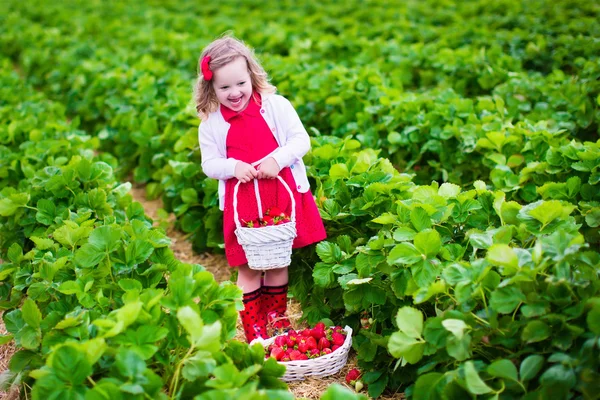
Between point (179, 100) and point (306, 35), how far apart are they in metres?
3.50

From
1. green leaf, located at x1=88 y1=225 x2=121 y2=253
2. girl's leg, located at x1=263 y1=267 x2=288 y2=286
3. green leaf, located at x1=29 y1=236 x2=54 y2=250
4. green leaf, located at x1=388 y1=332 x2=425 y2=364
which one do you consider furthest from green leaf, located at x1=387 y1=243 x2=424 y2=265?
green leaf, located at x1=29 y1=236 x2=54 y2=250

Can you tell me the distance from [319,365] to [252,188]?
2.91 ft

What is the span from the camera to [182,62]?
727cm

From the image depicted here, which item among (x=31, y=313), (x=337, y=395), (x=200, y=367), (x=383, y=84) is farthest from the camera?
(x=383, y=84)

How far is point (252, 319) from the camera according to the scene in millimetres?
3309

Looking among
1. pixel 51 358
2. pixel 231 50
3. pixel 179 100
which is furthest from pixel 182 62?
pixel 51 358

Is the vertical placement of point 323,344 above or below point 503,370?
below

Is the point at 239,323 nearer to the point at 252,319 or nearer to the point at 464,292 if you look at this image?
the point at 252,319

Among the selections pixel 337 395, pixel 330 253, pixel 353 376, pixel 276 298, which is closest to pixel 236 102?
pixel 330 253

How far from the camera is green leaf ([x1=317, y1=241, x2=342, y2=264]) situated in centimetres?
303

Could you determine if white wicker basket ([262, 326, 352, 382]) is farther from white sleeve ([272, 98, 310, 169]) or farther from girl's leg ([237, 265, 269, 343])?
white sleeve ([272, 98, 310, 169])

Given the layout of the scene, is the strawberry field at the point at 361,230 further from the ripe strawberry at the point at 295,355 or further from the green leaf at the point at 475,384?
the ripe strawberry at the point at 295,355

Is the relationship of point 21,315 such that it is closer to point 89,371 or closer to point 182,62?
point 89,371

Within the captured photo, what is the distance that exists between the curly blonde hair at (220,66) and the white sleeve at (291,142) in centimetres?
16
